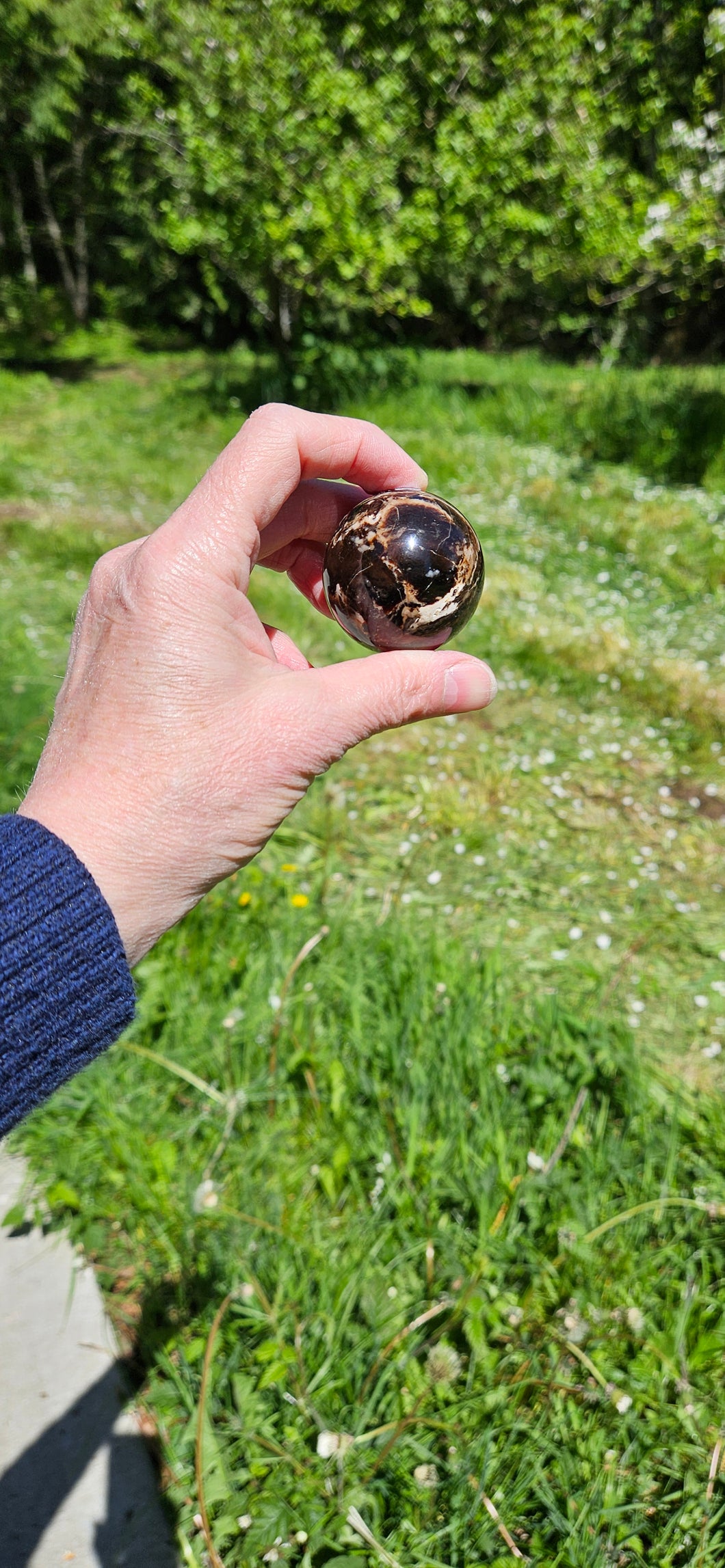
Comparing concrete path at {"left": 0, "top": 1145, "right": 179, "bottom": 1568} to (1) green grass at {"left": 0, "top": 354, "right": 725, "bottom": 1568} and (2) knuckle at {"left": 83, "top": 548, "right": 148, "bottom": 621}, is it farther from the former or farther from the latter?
(2) knuckle at {"left": 83, "top": 548, "right": 148, "bottom": 621}

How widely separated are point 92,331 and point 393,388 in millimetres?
9892

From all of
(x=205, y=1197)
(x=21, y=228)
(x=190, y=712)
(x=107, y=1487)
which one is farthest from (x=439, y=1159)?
(x=21, y=228)

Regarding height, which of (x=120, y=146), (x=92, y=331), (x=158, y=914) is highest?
(x=120, y=146)

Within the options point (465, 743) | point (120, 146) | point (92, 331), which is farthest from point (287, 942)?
point (92, 331)

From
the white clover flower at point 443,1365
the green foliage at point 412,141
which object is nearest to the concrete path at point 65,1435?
the white clover flower at point 443,1365

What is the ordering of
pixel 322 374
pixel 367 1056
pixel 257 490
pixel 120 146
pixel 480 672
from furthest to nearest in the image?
1. pixel 120 146
2. pixel 322 374
3. pixel 367 1056
4. pixel 480 672
5. pixel 257 490

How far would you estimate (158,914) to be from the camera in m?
1.41

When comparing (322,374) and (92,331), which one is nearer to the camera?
(322,374)

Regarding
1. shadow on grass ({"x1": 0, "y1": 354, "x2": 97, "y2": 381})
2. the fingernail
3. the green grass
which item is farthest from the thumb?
shadow on grass ({"x1": 0, "y1": 354, "x2": 97, "y2": 381})

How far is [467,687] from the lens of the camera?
64.1 inches

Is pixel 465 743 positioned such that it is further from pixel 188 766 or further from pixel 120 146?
pixel 120 146

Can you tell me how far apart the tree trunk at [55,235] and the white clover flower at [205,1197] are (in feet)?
55.8

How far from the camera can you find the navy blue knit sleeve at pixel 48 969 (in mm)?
1266

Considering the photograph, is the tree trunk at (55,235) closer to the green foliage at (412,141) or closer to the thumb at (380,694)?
the green foliage at (412,141)
